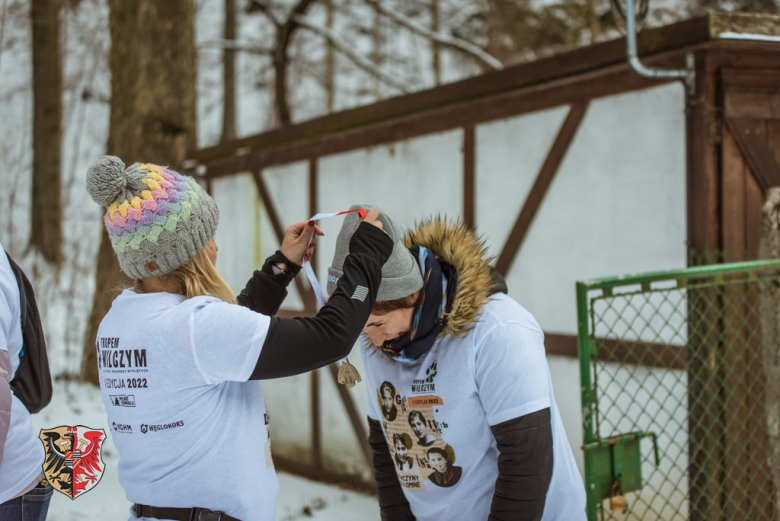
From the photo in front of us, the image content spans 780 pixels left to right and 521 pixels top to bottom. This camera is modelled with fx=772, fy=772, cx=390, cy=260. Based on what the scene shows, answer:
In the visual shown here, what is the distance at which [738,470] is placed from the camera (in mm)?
3525

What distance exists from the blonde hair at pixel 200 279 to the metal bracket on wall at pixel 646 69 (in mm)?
2431

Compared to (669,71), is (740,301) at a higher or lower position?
lower

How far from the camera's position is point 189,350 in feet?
5.86

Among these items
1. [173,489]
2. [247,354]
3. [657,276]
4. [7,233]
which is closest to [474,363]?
[247,354]

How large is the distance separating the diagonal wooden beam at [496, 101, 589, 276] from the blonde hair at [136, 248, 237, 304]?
106 inches

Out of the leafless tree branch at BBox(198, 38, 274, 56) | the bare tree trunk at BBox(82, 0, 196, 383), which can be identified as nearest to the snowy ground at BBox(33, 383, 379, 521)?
the bare tree trunk at BBox(82, 0, 196, 383)

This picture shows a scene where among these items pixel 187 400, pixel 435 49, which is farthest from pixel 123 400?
pixel 435 49

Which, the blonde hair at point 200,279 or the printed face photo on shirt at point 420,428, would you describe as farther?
the printed face photo on shirt at point 420,428

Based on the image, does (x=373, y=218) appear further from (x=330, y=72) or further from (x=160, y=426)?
(x=330, y=72)

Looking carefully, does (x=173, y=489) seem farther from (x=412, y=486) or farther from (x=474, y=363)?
(x=474, y=363)

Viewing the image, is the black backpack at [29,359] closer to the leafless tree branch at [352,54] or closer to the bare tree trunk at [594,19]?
the leafless tree branch at [352,54]

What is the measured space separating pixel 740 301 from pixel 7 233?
319 inches

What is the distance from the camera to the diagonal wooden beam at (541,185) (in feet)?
13.7

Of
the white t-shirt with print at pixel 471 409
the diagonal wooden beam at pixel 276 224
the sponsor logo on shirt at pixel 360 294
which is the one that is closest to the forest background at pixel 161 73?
the sponsor logo on shirt at pixel 360 294
